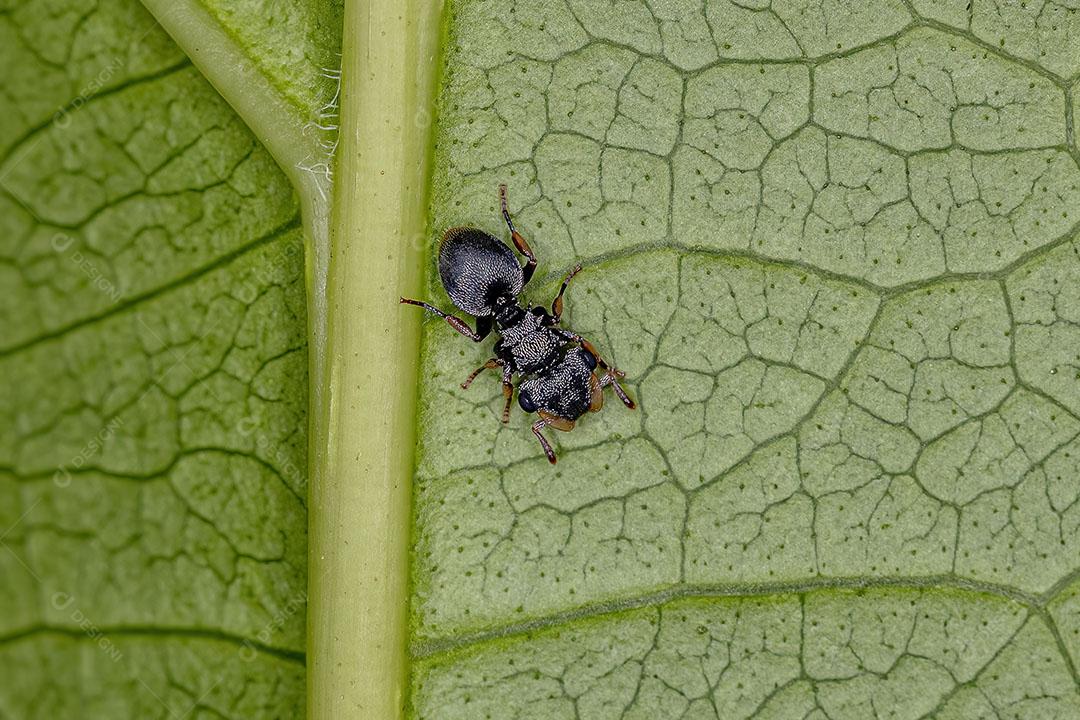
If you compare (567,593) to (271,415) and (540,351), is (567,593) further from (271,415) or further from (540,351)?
(271,415)

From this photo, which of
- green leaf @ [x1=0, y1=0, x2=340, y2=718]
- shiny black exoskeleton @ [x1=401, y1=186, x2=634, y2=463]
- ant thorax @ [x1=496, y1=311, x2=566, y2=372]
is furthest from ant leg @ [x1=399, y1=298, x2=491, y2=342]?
green leaf @ [x1=0, y1=0, x2=340, y2=718]

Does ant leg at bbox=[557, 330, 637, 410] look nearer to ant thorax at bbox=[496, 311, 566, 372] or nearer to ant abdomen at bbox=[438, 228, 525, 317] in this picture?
ant thorax at bbox=[496, 311, 566, 372]

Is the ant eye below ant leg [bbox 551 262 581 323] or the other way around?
below

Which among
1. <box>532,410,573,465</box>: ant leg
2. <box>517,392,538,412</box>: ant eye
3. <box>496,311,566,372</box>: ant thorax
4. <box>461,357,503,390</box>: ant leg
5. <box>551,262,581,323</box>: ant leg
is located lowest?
<box>532,410,573,465</box>: ant leg

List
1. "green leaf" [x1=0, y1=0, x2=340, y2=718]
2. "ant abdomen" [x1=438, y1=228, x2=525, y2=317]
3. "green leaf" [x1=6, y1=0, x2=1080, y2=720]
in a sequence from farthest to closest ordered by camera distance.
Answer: "ant abdomen" [x1=438, y1=228, x2=525, y2=317] → "green leaf" [x1=6, y1=0, x2=1080, y2=720] → "green leaf" [x1=0, y1=0, x2=340, y2=718]

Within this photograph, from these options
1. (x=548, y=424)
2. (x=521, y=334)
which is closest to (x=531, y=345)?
(x=521, y=334)

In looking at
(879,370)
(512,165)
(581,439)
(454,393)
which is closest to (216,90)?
(512,165)

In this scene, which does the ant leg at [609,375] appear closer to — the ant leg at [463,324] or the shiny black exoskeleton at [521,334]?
the shiny black exoskeleton at [521,334]

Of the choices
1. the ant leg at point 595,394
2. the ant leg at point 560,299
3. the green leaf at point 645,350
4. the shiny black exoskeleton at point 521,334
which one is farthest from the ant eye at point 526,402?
the ant leg at point 560,299
